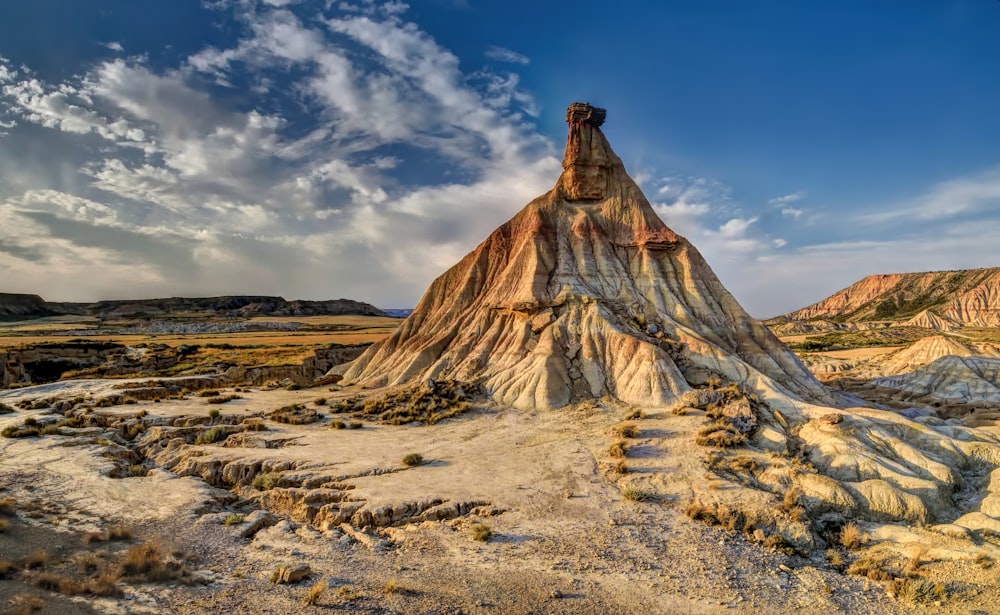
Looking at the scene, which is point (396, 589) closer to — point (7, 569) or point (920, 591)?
point (7, 569)

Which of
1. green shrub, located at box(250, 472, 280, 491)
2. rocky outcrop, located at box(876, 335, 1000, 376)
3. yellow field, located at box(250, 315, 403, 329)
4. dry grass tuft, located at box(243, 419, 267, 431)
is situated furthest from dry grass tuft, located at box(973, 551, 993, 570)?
yellow field, located at box(250, 315, 403, 329)

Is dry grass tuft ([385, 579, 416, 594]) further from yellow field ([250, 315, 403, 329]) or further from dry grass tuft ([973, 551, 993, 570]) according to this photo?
yellow field ([250, 315, 403, 329])

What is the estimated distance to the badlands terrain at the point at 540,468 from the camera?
1094 cm

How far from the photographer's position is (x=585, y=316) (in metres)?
30.3

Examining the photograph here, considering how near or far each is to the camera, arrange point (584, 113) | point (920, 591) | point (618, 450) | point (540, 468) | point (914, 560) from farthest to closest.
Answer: point (584, 113) → point (618, 450) → point (540, 468) → point (914, 560) → point (920, 591)

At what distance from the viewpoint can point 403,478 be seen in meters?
16.8

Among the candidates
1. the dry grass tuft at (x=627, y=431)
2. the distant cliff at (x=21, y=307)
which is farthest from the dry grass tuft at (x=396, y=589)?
the distant cliff at (x=21, y=307)

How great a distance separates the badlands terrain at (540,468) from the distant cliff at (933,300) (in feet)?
410

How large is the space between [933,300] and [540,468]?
666ft

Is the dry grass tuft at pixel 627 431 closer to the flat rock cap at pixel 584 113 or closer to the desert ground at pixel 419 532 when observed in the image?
the desert ground at pixel 419 532

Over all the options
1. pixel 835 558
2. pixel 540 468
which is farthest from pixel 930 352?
pixel 540 468

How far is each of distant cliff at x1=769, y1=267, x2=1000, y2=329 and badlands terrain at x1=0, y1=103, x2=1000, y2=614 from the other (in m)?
125

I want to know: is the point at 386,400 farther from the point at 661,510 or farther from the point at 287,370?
the point at 287,370

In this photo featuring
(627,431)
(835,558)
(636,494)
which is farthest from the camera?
(627,431)
